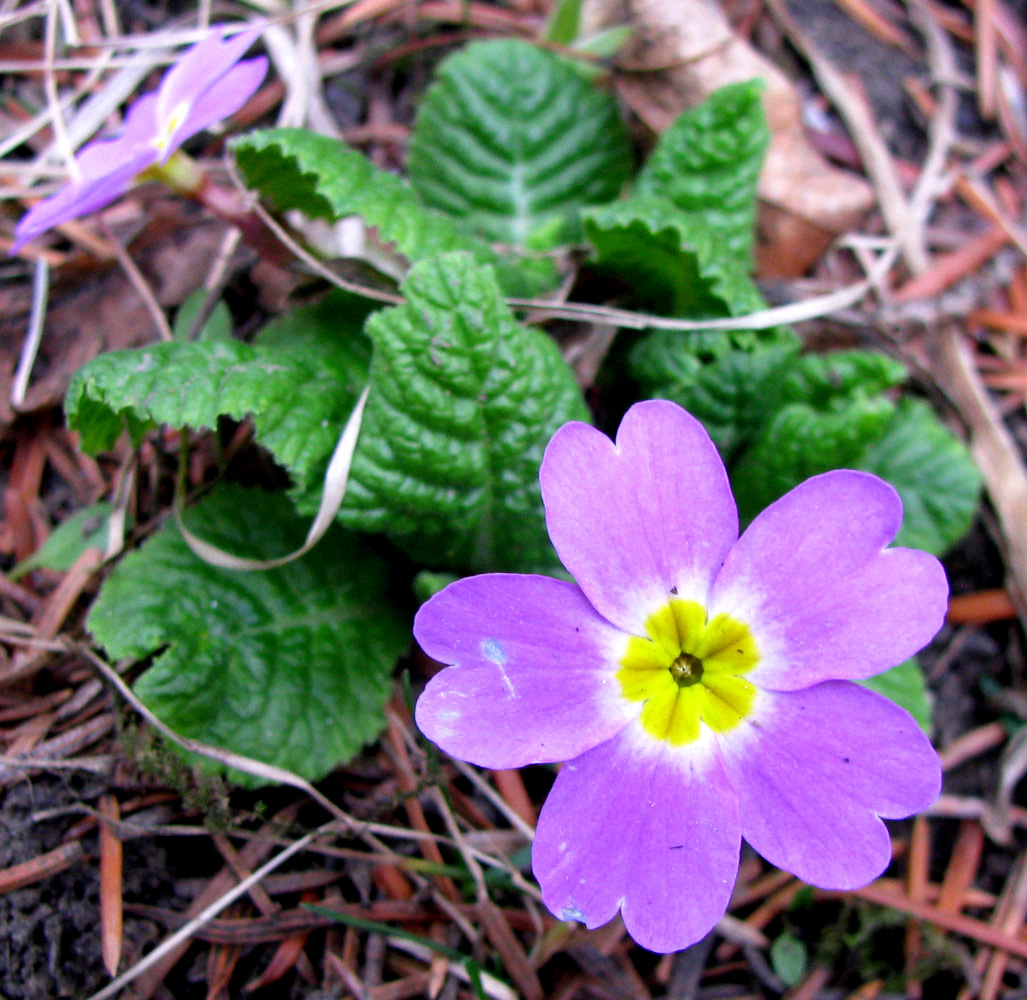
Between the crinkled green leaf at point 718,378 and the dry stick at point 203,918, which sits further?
the crinkled green leaf at point 718,378

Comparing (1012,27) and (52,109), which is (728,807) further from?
(1012,27)

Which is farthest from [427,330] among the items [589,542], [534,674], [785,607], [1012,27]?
[1012,27]

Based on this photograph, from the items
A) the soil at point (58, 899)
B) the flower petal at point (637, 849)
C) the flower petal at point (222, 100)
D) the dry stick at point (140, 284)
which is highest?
→ the flower petal at point (222, 100)

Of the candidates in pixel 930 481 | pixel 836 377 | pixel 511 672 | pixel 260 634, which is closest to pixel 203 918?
pixel 260 634

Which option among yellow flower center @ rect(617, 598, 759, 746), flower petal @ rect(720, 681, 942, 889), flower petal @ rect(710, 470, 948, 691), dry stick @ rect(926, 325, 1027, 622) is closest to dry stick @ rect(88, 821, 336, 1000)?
yellow flower center @ rect(617, 598, 759, 746)

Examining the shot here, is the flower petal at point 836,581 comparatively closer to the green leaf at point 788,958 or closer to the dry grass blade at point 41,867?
the green leaf at point 788,958

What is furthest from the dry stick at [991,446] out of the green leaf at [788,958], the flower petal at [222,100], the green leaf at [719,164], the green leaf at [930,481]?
the flower petal at [222,100]

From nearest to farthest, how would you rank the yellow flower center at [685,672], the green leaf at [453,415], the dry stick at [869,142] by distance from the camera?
the yellow flower center at [685,672] → the green leaf at [453,415] → the dry stick at [869,142]
